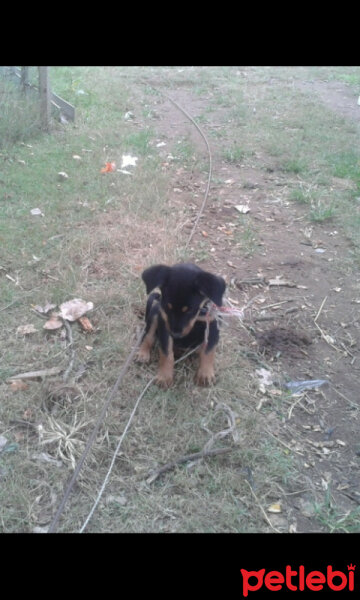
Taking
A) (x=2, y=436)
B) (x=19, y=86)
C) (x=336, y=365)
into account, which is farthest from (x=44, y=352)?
(x=19, y=86)

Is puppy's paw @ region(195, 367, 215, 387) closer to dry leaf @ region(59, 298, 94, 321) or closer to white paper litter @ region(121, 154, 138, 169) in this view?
dry leaf @ region(59, 298, 94, 321)

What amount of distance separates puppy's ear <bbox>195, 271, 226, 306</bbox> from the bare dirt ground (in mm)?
918

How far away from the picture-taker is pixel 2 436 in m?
2.90

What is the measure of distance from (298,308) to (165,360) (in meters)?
1.51

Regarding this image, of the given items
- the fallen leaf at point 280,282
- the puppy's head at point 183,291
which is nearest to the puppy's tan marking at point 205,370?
the puppy's head at point 183,291

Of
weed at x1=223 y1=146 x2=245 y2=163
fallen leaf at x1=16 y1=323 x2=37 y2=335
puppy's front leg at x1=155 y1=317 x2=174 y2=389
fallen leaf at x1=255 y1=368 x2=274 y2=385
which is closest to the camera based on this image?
puppy's front leg at x1=155 y1=317 x2=174 y2=389

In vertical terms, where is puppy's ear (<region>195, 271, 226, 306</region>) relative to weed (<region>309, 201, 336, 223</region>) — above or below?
above

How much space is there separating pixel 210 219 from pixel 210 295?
281 centimetres

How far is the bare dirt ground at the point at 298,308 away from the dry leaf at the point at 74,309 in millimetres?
1278

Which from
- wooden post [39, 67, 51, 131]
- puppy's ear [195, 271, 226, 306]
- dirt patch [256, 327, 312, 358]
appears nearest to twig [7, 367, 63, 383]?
puppy's ear [195, 271, 226, 306]

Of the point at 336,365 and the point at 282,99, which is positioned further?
the point at 282,99

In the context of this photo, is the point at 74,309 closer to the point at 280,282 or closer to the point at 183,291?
the point at 183,291

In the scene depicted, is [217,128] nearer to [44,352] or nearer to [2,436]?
[44,352]

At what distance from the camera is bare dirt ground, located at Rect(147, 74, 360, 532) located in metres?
2.92
